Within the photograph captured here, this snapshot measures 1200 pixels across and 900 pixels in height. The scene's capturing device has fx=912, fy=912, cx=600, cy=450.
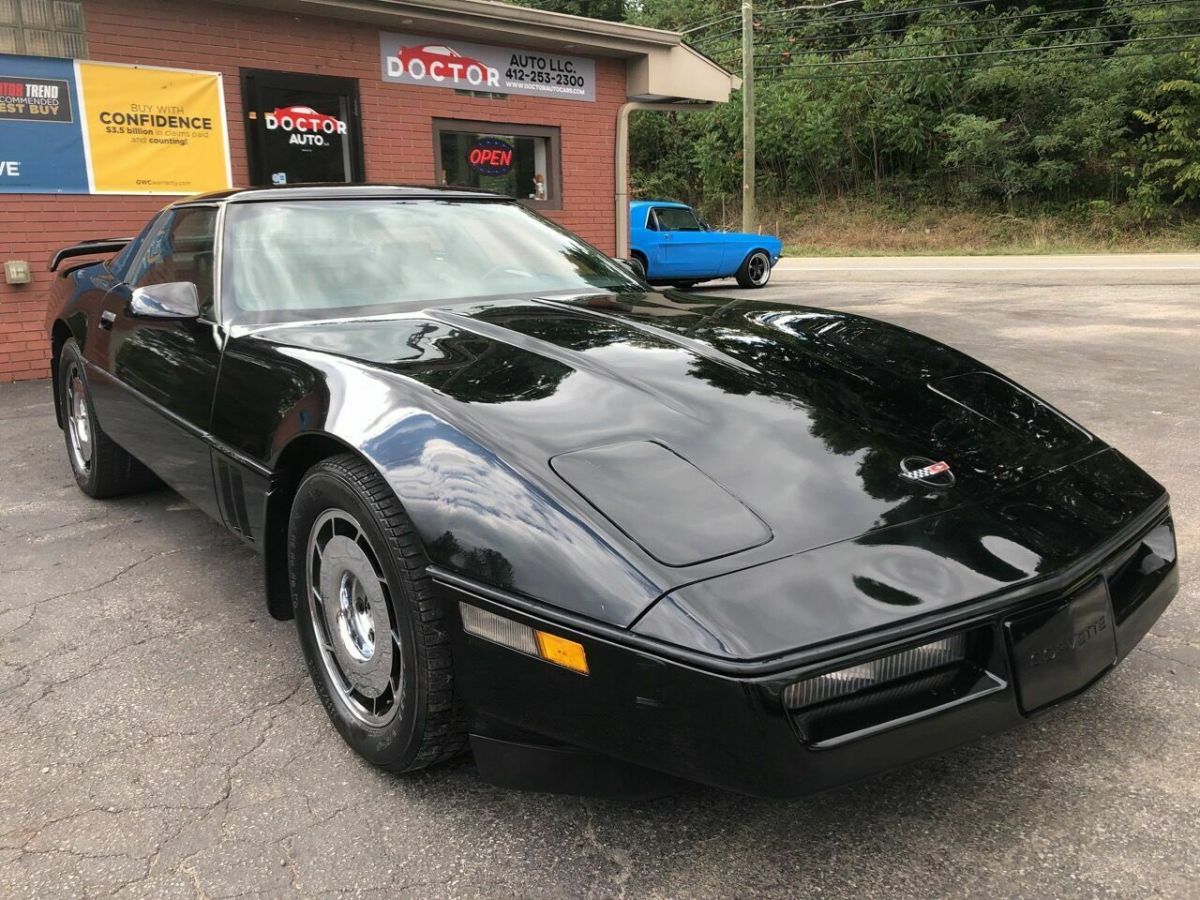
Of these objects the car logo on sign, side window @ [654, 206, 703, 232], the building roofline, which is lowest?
the car logo on sign

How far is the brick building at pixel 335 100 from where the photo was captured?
7305 mm

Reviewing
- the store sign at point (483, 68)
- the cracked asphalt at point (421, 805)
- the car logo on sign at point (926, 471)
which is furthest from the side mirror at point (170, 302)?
the store sign at point (483, 68)

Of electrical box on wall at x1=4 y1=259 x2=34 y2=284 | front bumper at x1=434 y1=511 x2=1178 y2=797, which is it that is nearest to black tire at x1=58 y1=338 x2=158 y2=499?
front bumper at x1=434 y1=511 x2=1178 y2=797

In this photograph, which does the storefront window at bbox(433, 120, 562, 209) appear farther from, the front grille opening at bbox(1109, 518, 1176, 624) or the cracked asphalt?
the front grille opening at bbox(1109, 518, 1176, 624)

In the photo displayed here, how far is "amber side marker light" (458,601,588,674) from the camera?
163 cm

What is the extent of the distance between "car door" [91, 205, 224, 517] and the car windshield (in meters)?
0.15

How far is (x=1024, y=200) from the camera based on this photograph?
2811 cm

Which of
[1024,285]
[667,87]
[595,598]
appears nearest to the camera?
[595,598]

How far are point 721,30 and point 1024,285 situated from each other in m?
28.9

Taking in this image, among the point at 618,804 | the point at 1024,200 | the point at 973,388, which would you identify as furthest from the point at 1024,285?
the point at 1024,200

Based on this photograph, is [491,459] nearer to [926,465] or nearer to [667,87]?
[926,465]

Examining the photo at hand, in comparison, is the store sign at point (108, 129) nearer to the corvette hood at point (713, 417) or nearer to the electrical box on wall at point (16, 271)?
the electrical box on wall at point (16, 271)

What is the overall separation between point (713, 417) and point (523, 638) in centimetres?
68

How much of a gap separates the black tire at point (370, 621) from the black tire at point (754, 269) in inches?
566
